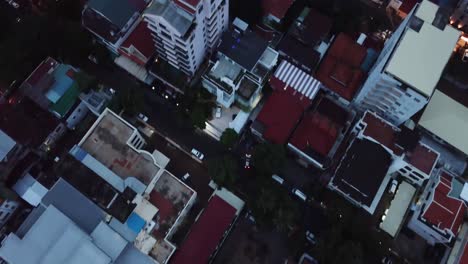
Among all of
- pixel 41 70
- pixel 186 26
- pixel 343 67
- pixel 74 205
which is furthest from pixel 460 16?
pixel 41 70

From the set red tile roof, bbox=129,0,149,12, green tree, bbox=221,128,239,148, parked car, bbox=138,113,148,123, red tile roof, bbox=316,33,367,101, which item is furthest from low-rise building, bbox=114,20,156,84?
red tile roof, bbox=316,33,367,101

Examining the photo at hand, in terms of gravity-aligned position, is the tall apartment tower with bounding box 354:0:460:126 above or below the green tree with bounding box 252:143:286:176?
above

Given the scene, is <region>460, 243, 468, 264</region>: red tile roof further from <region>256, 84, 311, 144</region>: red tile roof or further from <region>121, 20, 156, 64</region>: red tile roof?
<region>121, 20, 156, 64</region>: red tile roof

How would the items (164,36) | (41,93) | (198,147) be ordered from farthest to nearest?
1. (198,147)
2. (41,93)
3. (164,36)

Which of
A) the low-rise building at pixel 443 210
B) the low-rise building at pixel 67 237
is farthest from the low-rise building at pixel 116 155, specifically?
the low-rise building at pixel 443 210

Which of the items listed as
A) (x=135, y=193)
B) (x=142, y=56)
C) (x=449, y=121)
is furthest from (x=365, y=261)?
(x=142, y=56)

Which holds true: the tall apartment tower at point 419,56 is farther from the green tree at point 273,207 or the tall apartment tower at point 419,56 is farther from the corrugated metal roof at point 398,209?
the green tree at point 273,207

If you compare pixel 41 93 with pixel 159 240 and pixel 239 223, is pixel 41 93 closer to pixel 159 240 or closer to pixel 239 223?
pixel 159 240
